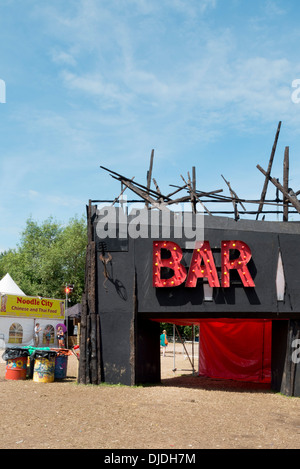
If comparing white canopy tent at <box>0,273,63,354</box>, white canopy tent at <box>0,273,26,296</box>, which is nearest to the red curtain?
white canopy tent at <box>0,273,63,354</box>

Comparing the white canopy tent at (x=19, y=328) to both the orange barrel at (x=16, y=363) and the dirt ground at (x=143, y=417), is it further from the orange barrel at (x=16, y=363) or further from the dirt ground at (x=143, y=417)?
the dirt ground at (x=143, y=417)

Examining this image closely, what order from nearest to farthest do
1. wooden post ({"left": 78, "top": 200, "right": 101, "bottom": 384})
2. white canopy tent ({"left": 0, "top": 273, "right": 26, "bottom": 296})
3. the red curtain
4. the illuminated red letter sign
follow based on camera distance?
1. the illuminated red letter sign
2. wooden post ({"left": 78, "top": 200, "right": 101, "bottom": 384})
3. the red curtain
4. white canopy tent ({"left": 0, "top": 273, "right": 26, "bottom": 296})

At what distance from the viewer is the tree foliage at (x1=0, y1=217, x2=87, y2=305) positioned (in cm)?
5675

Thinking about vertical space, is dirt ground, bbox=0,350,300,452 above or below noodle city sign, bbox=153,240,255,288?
below

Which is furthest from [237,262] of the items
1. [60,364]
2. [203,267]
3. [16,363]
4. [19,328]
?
[19,328]

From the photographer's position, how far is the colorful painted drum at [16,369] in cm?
1878

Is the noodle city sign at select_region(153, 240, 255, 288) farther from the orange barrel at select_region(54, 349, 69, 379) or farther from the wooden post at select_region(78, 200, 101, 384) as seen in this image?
the orange barrel at select_region(54, 349, 69, 379)

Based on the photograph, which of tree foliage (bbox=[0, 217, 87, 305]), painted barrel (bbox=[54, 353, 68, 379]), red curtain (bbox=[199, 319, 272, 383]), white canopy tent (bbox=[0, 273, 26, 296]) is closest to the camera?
painted barrel (bbox=[54, 353, 68, 379])

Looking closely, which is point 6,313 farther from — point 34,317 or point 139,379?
point 139,379

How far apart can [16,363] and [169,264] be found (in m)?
7.24

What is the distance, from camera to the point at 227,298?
16812 mm

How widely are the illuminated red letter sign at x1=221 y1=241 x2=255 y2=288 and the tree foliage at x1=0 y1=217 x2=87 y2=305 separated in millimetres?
40665

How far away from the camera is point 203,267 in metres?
16.9
